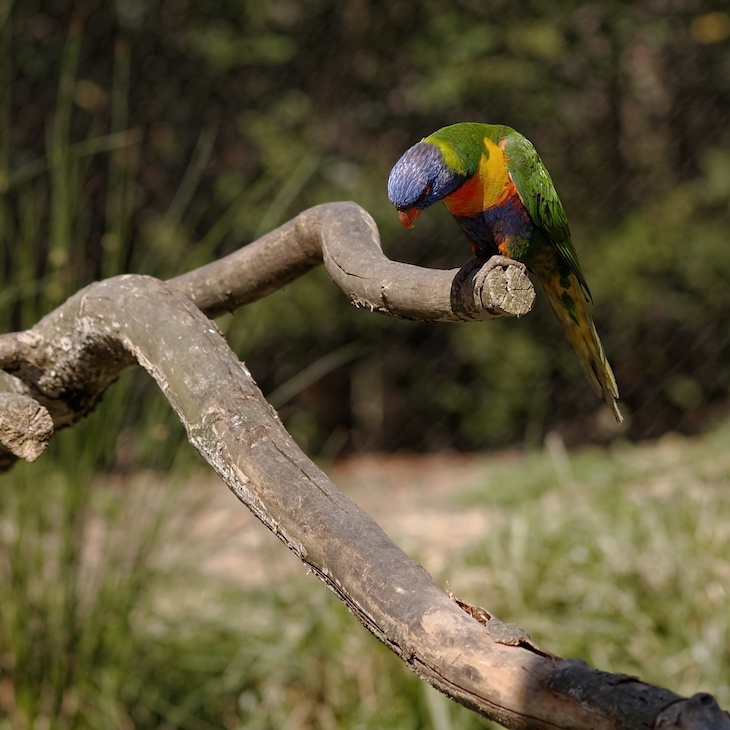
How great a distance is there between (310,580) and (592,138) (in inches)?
113

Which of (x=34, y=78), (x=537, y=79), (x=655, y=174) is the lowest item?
(x=655, y=174)

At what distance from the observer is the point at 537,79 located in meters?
4.18

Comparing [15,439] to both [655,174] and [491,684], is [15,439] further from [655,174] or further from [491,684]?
[655,174]

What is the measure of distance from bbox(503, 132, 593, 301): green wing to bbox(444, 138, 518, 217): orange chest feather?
0.01 meters

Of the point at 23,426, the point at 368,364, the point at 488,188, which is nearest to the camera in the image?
the point at 23,426

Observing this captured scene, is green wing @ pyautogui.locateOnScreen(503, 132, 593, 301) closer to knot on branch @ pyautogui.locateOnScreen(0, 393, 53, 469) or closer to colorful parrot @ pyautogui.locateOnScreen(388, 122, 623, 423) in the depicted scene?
colorful parrot @ pyautogui.locateOnScreen(388, 122, 623, 423)

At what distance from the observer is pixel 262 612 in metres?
2.31

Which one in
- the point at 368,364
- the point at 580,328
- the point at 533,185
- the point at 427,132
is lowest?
the point at 368,364

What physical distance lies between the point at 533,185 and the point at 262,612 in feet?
4.14

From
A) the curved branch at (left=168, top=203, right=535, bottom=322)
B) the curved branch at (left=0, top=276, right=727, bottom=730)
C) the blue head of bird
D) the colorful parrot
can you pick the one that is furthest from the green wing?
the curved branch at (left=0, top=276, right=727, bottom=730)

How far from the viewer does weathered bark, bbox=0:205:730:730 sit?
684 millimetres

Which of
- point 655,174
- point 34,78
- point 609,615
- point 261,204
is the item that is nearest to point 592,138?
point 655,174

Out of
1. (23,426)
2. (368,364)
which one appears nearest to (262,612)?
(23,426)

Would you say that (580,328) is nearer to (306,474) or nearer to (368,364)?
(306,474)
